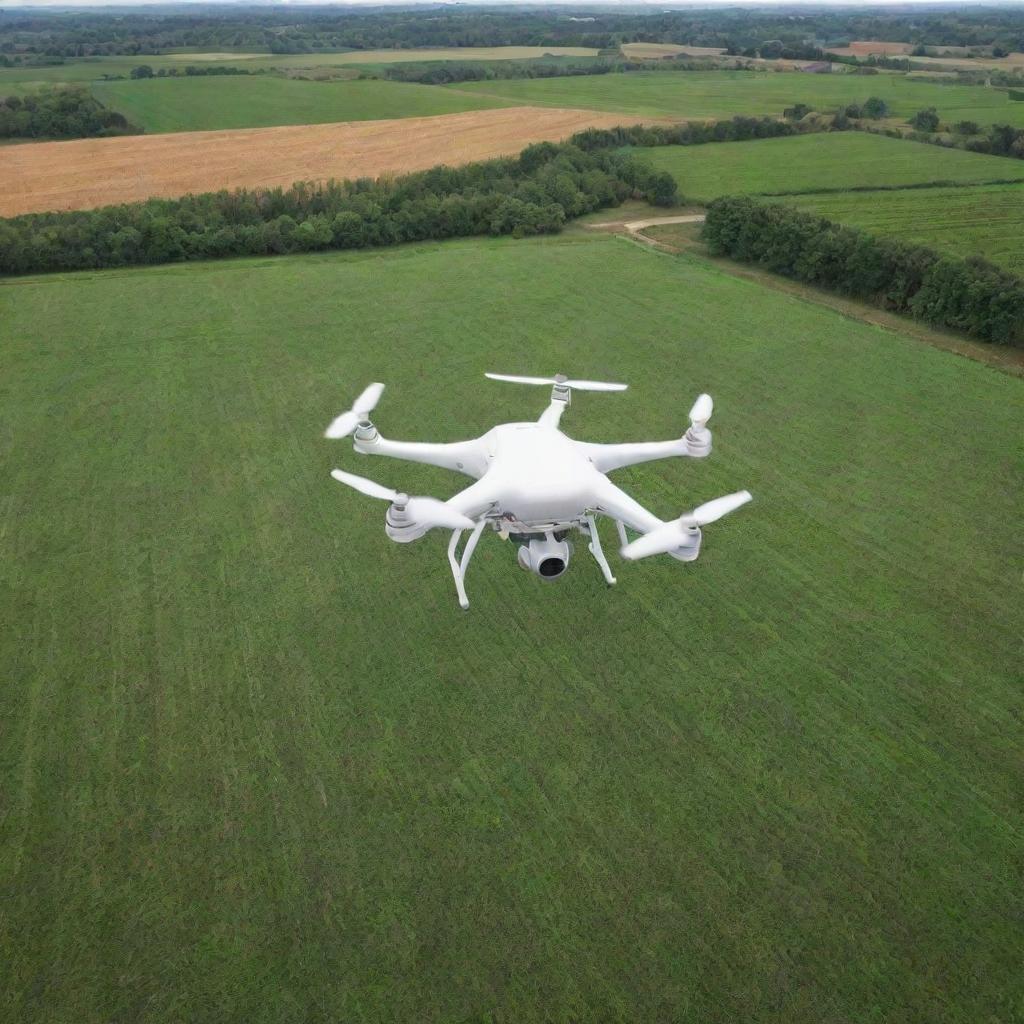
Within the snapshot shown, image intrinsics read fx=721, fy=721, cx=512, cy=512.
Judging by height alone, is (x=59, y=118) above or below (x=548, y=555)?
above

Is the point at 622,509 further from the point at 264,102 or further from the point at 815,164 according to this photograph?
the point at 264,102

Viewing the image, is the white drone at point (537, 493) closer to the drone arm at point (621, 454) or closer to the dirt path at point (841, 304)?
the drone arm at point (621, 454)

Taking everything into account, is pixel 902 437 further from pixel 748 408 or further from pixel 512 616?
pixel 512 616

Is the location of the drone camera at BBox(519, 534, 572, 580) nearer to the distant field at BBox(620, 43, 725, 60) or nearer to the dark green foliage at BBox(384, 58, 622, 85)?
the dark green foliage at BBox(384, 58, 622, 85)

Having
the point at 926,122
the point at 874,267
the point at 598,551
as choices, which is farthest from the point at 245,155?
the point at 926,122

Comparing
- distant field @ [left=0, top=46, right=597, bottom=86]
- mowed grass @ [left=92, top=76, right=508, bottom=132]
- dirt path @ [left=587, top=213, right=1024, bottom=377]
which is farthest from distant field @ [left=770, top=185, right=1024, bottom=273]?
distant field @ [left=0, top=46, right=597, bottom=86]

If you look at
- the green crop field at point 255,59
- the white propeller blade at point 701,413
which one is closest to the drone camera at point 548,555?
the white propeller blade at point 701,413
